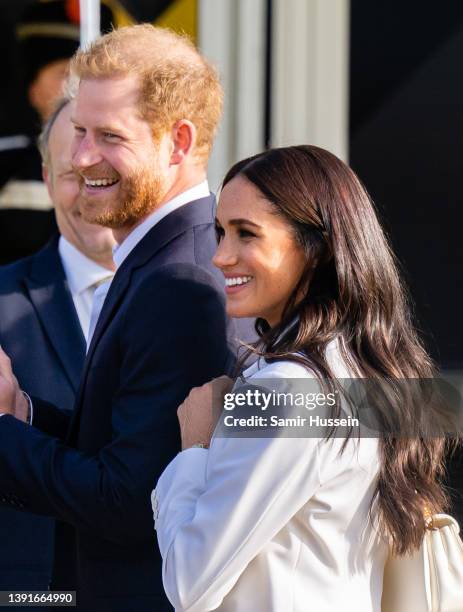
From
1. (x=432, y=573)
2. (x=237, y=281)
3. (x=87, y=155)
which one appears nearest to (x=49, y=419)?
(x=87, y=155)

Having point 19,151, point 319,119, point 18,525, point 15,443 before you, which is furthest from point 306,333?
point 19,151

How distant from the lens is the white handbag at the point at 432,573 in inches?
74.2

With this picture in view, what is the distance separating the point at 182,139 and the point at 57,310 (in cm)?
78

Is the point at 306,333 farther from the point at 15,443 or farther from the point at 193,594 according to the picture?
the point at 15,443

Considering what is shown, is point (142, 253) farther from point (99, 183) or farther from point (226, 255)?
point (226, 255)

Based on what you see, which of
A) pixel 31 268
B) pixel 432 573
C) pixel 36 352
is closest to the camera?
pixel 432 573

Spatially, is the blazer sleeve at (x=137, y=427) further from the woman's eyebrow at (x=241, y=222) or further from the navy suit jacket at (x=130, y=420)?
the woman's eyebrow at (x=241, y=222)

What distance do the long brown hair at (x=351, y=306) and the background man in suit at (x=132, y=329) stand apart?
221 millimetres

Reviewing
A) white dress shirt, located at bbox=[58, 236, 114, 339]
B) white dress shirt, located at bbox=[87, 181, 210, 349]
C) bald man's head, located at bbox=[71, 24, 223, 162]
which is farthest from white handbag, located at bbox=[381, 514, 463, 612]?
white dress shirt, located at bbox=[58, 236, 114, 339]

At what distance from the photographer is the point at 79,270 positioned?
317 centimetres

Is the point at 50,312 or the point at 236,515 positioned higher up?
the point at 236,515

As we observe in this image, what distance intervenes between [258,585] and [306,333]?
385mm

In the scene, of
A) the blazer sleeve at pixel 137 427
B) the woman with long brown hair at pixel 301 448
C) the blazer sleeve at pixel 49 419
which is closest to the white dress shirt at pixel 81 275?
the blazer sleeve at pixel 49 419

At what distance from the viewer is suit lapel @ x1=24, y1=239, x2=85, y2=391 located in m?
2.91
